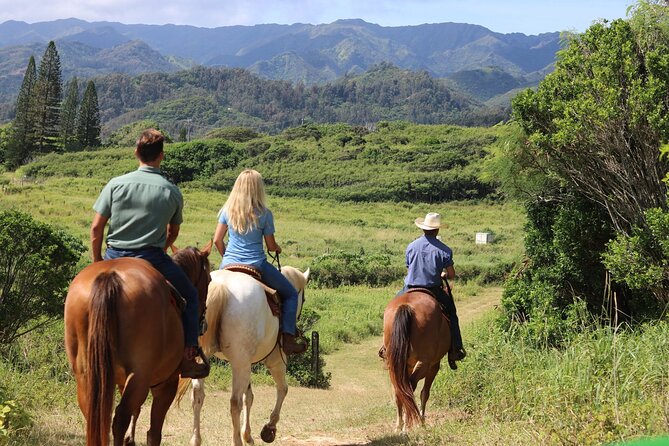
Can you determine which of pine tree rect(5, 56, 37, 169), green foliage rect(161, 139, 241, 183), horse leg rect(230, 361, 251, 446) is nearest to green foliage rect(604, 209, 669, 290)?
horse leg rect(230, 361, 251, 446)

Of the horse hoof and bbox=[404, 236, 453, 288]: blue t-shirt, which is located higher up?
bbox=[404, 236, 453, 288]: blue t-shirt

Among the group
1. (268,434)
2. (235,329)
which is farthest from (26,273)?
(235,329)

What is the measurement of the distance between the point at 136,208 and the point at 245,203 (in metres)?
1.54

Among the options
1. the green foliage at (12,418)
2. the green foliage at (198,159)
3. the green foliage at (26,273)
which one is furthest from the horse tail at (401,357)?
the green foliage at (198,159)

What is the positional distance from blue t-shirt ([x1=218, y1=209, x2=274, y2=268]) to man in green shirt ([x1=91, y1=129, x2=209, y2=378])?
50.9 inches

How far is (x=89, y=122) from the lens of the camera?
9188cm

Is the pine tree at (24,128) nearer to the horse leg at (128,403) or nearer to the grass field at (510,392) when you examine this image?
the grass field at (510,392)

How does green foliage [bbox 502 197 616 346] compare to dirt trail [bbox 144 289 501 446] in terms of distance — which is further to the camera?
green foliage [bbox 502 197 616 346]

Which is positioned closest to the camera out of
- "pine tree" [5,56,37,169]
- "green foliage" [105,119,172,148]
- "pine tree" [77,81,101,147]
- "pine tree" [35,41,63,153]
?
"pine tree" [35,41,63,153]

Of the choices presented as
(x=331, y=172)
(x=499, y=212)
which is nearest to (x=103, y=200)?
(x=499, y=212)

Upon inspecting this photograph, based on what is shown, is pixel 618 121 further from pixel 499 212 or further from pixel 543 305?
pixel 499 212

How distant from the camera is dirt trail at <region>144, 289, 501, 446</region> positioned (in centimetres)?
795

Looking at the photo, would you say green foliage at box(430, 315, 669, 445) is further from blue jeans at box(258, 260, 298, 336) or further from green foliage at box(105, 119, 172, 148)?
green foliage at box(105, 119, 172, 148)

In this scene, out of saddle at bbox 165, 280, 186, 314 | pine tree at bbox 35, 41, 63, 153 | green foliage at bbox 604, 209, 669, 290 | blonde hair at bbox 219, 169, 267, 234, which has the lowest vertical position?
pine tree at bbox 35, 41, 63, 153
